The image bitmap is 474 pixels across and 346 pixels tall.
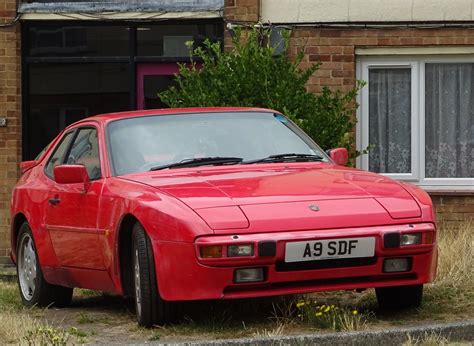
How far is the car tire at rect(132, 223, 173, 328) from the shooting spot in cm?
784

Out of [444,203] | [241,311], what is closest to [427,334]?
[241,311]

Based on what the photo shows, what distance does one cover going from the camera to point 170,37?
56.3 feet

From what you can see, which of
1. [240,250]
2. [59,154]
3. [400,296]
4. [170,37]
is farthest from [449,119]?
[240,250]

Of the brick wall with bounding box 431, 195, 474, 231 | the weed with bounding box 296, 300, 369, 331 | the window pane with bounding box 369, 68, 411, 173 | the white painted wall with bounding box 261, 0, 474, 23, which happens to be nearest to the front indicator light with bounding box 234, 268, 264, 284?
the weed with bounding box 296, 300, 369, 331

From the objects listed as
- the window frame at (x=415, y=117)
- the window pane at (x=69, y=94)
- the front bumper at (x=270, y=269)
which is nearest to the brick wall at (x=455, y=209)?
the window frame at (x=415, y=117)

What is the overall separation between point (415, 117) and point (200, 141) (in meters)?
8.30

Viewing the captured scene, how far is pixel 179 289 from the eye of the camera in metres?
7.62

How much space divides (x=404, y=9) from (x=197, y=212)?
9614mm

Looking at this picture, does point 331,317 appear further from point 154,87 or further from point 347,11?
point 154,87

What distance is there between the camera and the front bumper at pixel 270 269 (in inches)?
295

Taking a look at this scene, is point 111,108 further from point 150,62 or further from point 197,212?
point 197,212

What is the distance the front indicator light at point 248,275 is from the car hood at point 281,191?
0.87 ft

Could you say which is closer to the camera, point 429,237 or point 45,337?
point 45,337

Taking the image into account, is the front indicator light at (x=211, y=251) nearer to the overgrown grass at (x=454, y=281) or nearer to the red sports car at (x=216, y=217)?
the red sports car at (x=216, y=217)
